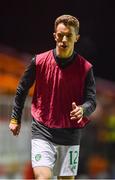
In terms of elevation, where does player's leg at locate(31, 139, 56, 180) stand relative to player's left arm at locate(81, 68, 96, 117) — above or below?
below

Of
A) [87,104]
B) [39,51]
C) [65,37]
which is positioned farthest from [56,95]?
[39,51]

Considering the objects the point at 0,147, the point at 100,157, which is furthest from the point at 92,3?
the point at 100,157

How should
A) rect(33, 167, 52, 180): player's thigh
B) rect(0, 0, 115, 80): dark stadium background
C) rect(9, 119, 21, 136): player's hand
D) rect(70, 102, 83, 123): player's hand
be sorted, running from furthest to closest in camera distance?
1. rect(0, 0, 115, 80): dark stadium background
2. rect(9, 119, 21, 136): player's hand
3. rect(33, 167, 52, 180): player's thigh
4. rect(70, 102, 83, 123): player's hand

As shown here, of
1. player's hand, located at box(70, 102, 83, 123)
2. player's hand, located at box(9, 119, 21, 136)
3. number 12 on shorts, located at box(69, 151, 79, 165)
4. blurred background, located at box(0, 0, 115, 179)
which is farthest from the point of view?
blurred background, located at box(0, 0, 115, 179)

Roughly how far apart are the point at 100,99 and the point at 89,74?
4.67m

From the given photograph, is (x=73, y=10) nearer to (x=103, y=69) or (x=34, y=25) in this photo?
(x=34, y=25)

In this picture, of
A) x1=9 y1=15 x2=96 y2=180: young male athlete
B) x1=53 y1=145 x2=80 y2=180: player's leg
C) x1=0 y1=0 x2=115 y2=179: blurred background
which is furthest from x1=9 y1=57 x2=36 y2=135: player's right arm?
x1=0 y1=0 x2=115 y2=179: blurred background

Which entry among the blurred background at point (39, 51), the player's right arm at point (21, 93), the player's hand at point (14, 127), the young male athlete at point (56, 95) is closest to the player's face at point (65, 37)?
the young male athlete at point (56, 95)

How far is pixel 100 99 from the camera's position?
8.02 metres

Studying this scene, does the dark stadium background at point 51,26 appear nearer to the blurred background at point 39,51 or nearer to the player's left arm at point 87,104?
the blurred background at point 39,51

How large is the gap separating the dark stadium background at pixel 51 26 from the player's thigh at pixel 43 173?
209 centimetres

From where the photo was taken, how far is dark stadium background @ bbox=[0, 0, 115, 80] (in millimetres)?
5539

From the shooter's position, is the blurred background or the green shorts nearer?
the green shorts

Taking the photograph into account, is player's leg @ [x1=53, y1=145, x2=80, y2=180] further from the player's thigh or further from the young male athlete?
the player's thigh
